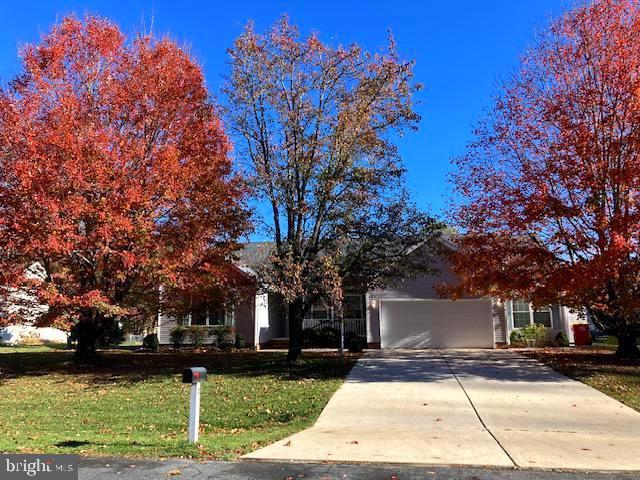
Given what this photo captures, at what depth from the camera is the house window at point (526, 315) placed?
26.8m

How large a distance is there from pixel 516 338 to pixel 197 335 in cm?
1564

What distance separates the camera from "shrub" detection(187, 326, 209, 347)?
91.8 ft

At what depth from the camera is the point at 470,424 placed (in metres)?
9.20

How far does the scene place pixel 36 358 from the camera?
846 inches

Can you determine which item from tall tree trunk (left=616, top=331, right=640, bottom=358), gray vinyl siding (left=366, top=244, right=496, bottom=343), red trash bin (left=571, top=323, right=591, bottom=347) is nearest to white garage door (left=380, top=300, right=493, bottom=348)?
gray vinyl siding (left=366, top=244, right=496, bottom=343)

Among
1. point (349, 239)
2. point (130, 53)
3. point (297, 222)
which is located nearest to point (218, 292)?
point (297, 222)

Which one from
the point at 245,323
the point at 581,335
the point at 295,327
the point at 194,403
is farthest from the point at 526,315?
the point at 194,403

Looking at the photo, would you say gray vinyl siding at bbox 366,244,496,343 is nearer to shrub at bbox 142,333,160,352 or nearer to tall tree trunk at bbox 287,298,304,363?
tall tree trunk at bbox 287,298,304,363

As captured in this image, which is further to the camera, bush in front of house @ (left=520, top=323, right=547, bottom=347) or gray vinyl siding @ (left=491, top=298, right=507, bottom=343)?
bush in front of house @ (left=520, top=323, right=547, bottom=347)

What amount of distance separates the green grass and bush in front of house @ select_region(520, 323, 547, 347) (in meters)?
10.4

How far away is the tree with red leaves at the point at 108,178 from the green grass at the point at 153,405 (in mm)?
2173

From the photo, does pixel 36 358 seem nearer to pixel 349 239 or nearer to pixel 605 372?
pixel 349 239

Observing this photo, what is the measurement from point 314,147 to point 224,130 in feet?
10.6

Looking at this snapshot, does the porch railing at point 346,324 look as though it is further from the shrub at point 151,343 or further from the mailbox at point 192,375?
the mailbox at point 192,375
